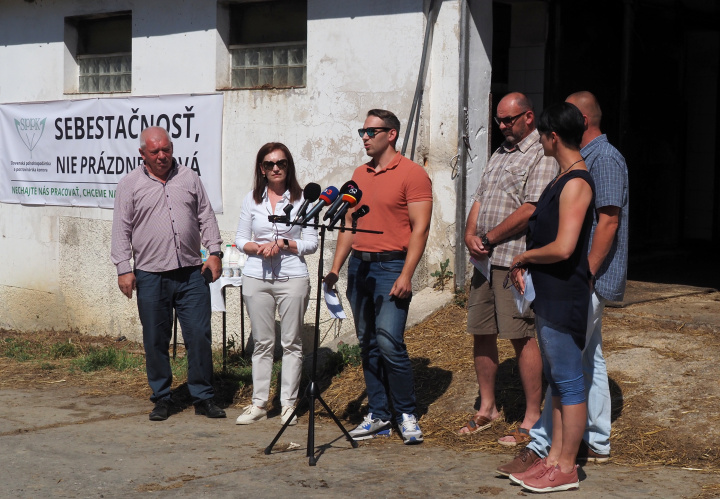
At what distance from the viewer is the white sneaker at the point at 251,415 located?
6781 mm

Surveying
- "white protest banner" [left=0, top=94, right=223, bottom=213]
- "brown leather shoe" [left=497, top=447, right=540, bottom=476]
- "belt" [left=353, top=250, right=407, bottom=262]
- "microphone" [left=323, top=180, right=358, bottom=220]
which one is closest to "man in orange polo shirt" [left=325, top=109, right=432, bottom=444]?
"belt" [left=353, top=250, right=407, bottom=262]

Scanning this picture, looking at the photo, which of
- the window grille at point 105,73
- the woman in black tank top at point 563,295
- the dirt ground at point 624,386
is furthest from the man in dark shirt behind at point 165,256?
Result: the window grille at point 105,73

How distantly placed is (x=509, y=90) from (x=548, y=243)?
18.4ft

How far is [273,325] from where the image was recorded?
681 cm

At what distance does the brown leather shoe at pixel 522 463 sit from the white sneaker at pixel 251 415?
84.7 inches

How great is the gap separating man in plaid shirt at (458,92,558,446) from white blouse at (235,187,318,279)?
1.26 m

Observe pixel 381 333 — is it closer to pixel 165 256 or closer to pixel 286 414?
pixel 286 414

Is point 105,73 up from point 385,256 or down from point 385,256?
up

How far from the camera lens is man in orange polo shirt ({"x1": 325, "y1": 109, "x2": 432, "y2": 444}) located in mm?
6023

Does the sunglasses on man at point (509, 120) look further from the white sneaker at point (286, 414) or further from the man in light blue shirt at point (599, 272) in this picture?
the white sneaker at point (286, 414)

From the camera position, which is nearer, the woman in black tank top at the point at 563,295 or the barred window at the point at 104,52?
the woman in black tank top at the point at 563,295

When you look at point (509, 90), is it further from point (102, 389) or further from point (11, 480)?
point (11, 480)

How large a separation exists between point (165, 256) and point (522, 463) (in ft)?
10.1

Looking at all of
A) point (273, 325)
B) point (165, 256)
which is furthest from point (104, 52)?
point (273, 325)
